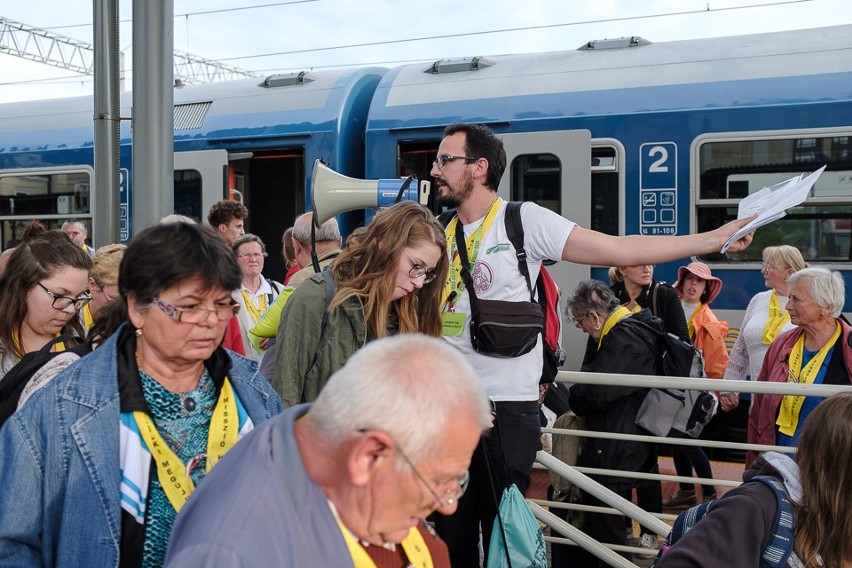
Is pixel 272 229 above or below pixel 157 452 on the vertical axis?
above

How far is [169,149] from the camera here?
4699 millimetres

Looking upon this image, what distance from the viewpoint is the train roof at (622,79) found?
720 cm

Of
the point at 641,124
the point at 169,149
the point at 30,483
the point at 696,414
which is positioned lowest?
the point at 696,414

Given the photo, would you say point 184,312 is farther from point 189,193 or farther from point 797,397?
point 189,193

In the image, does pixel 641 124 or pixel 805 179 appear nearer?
pixel 805 179

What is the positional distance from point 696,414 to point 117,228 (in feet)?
11.4

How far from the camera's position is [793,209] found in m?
7.14

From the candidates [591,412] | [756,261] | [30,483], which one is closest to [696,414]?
[591,412]

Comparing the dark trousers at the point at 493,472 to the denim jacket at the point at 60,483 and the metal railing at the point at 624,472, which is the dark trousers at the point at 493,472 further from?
the denim jacket at the point at 60,483

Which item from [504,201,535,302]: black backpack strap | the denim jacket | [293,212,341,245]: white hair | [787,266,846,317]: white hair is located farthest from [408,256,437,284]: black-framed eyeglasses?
[787,266,846,317]: white hair

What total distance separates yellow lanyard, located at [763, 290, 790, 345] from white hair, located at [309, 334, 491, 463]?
5.14 metres

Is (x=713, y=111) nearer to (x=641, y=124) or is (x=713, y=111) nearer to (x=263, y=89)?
(x=641, y=124)

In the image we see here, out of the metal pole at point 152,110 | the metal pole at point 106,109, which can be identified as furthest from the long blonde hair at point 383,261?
the metal pole at point 106,109

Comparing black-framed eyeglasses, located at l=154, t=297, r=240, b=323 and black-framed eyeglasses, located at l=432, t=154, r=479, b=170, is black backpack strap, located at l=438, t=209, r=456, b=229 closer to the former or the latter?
black-framed eyeglasses, located at l=432, t=154, r=479, b=170
